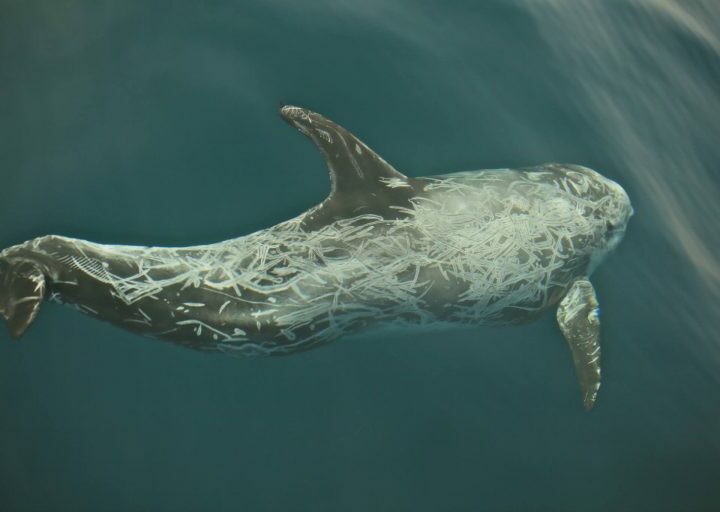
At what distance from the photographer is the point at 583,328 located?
6.93m

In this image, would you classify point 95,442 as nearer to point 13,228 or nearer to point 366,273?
point 13,228

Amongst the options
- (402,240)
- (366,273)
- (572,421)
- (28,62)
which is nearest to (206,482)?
(366,273)

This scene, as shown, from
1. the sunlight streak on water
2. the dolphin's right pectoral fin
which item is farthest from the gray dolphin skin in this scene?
the sunlight streak on water

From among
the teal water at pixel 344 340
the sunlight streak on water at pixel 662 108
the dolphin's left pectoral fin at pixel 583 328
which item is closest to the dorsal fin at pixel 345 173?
the teal water at pixel 344 340

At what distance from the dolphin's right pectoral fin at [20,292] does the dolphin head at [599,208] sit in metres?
4.83

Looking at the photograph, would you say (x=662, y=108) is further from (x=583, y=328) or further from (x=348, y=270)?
(x=348, y=270)

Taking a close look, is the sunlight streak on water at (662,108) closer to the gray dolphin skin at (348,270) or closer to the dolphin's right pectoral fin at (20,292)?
the gray dolphin skin at (348,270)

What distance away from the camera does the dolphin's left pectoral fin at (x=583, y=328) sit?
679 centimetres

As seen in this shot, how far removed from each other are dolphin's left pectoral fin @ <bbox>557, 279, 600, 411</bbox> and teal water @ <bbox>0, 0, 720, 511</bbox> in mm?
372

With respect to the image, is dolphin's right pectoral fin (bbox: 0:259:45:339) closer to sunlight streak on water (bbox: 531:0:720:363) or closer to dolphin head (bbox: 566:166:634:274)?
dolphin head (bbox: 566:166:634:274)

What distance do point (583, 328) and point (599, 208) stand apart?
1250 mm

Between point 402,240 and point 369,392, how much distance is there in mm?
1531

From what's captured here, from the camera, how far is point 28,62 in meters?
7.46

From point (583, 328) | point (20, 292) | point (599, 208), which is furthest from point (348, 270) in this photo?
point (599, 208)
